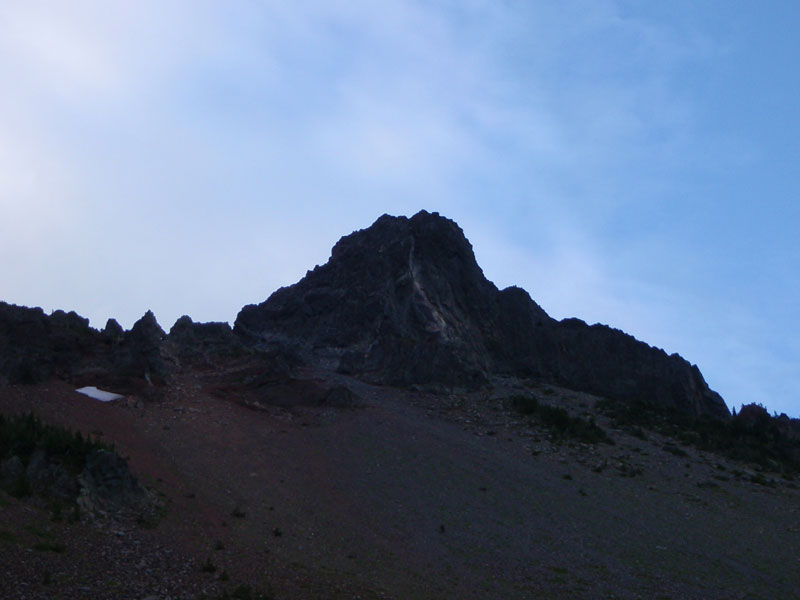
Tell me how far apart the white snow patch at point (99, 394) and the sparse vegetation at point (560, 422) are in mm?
18260

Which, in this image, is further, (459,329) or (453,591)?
(459,329)

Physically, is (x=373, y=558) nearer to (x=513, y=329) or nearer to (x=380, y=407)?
(x=380, y=407)

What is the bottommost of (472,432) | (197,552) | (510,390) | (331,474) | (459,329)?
(197,552)

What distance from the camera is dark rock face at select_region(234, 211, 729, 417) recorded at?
154 feet

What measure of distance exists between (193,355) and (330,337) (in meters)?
8.94

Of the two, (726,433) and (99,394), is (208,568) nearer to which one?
(99,394)

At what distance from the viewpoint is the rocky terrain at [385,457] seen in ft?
71.5

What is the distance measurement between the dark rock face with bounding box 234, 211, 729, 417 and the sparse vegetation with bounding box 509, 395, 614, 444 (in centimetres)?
399

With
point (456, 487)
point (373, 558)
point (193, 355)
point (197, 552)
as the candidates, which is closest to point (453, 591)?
point (373, 558)

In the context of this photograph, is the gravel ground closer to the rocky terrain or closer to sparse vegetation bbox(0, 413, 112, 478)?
the rocky terrain

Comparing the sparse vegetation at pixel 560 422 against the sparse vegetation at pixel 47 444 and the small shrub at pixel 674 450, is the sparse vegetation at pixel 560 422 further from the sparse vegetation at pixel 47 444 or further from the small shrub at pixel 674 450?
the sparse vegetation at pixel 47 444

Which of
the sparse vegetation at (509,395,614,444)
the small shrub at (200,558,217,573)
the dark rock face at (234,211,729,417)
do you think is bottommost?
the small shrub at (200,558,217,573)

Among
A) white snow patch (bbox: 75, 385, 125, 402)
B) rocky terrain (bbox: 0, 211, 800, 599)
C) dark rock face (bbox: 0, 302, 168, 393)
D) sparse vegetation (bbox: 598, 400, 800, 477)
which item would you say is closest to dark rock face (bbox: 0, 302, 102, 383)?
dark rock face (bbox: 0, 302, 168, 393)

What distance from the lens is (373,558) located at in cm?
2353
